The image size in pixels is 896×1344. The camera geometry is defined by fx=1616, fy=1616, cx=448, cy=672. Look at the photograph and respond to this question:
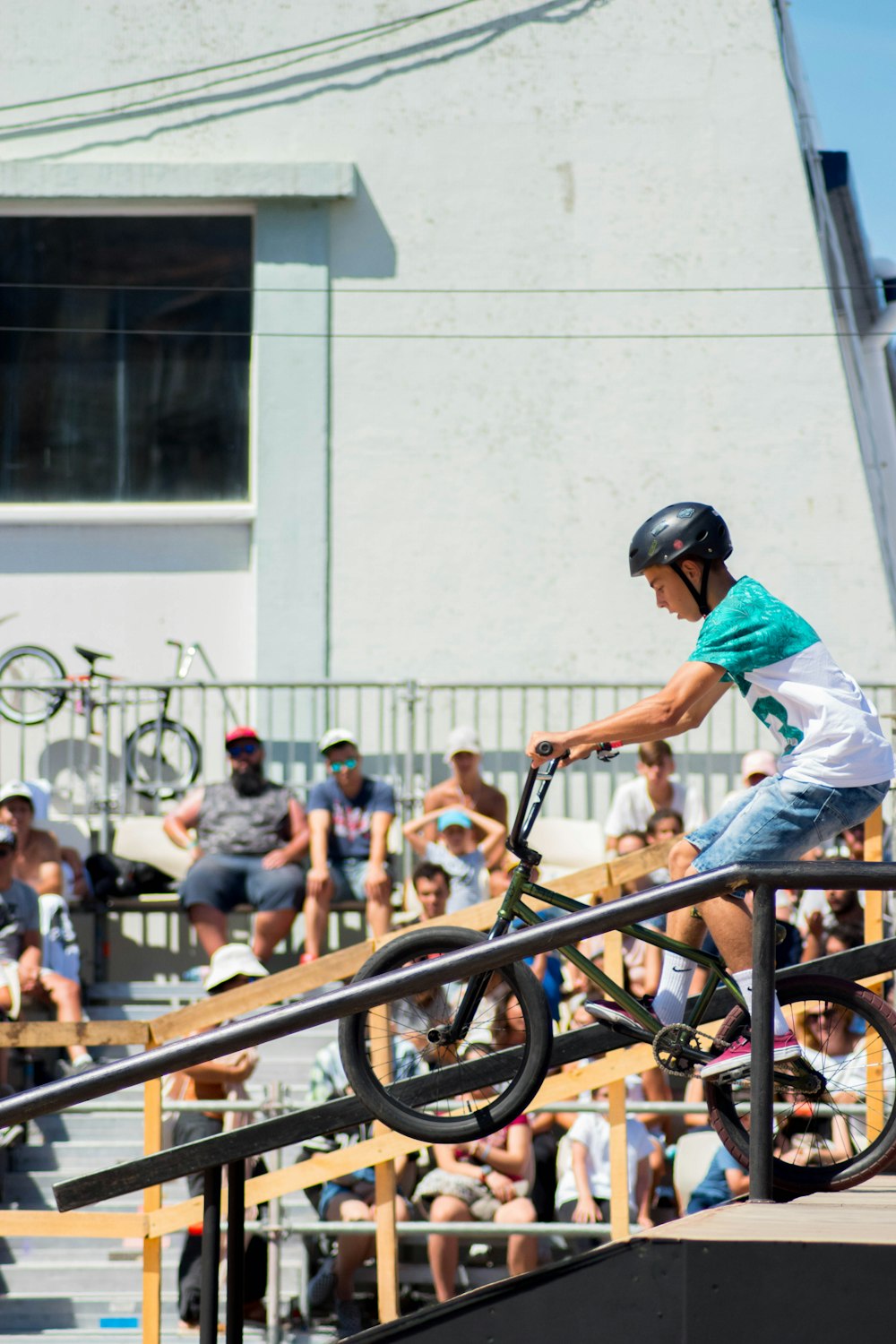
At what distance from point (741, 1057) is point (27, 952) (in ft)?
20.7

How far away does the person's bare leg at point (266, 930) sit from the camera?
34.5 feet

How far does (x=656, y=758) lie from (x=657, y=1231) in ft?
23.3

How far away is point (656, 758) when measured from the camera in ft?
35.0

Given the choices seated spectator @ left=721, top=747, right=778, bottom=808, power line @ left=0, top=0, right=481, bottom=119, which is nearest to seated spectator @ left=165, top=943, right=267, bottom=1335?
seated spectator @ left=721, top=747, right=778, bottom=808

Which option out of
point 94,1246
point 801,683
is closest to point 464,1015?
point 801,683

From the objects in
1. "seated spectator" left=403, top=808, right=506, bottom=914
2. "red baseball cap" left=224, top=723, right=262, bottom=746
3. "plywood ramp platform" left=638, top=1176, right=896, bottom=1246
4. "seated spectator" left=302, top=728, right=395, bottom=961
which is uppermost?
"red baseball cap" left=224, top=723, right=262, bottom=746

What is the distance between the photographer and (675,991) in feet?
15.5

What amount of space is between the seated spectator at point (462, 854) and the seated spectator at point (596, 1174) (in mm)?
1999

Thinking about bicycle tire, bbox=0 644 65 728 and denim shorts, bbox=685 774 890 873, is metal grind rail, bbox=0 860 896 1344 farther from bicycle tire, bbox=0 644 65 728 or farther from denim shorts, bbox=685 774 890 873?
bicycle tire, bbox=0 644 65 728

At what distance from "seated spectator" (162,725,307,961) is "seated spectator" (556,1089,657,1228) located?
3139 mm

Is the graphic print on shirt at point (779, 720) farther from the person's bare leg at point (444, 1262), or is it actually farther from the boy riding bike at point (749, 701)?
the person's bare leg at point (444, 1262)

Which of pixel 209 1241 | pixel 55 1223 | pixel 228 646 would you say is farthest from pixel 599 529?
pixel 209 1241

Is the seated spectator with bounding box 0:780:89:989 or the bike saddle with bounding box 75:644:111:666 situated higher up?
the bike saddle with bounding box 75:644:111:666

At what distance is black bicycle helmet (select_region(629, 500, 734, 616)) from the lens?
15.0 feet
